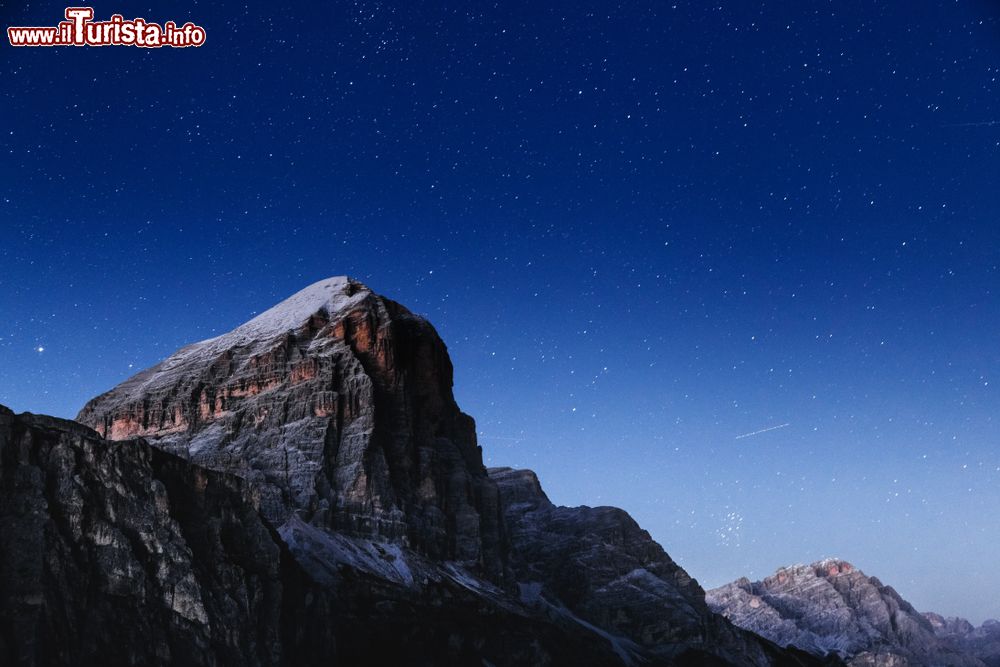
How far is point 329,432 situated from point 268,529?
4821 centimetres

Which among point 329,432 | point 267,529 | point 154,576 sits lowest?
point 154,576

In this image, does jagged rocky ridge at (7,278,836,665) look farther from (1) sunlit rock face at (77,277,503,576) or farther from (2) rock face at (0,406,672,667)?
(1) sunlit rock face at (77,277,503,576)

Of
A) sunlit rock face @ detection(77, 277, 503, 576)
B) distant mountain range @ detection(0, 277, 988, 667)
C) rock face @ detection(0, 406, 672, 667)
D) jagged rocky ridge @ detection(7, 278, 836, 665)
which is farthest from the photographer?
sunlit rock face @ detection(77, 277, 503, 576)

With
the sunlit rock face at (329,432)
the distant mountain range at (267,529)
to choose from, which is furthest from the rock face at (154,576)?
the sunlit rock face at (329,432)

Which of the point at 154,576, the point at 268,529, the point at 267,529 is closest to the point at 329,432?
the point at 268,529

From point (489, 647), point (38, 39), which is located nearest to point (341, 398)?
point (489, 647)

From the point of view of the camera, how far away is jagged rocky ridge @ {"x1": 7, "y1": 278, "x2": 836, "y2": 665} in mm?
89688

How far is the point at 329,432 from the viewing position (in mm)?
172750

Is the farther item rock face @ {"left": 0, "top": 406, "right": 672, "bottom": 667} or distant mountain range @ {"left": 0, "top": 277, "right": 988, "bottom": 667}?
distant mountain range @ {"left": 0, "top": 277, "right": 988, "bottom": 667}

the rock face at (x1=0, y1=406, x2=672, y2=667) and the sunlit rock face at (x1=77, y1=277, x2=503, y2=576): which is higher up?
the sunlit rock face at (x1=77, y1=277, x2=503, y2=576)

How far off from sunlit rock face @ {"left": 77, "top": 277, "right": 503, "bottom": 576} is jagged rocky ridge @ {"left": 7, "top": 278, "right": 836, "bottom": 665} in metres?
0.37

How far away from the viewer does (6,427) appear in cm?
8988

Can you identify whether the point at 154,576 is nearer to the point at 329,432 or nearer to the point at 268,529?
the point at 268,529

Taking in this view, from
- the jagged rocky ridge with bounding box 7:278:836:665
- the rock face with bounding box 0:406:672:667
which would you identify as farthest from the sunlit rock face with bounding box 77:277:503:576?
the rock face with bounding box 0:406:672:667
